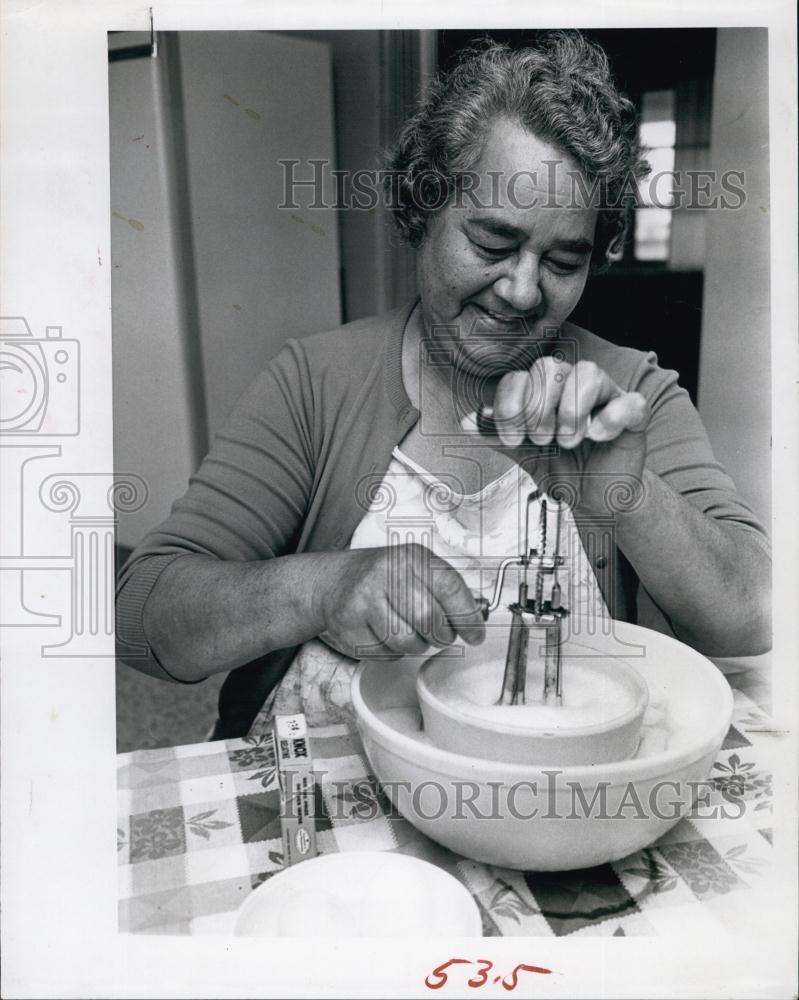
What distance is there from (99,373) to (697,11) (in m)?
0.45

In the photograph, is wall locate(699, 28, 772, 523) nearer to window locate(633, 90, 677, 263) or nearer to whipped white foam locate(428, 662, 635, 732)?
window locate(633, 90, 677, 263)

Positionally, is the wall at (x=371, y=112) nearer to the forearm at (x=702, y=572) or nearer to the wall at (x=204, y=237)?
the wall at (x=204, y=237)

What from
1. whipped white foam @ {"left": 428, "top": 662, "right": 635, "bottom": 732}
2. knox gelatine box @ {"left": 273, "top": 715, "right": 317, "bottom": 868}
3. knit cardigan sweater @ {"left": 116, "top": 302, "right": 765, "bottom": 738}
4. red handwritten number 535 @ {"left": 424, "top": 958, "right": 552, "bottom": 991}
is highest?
knit cardigan sweater @ {"left": 116, "top": 302, "right": 765, "bottom": 738}

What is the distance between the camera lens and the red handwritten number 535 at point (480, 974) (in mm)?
522

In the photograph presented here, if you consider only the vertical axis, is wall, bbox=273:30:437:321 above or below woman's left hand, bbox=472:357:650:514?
above

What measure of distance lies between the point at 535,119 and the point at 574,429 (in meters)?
0.20

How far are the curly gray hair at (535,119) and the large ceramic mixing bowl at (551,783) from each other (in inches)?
11.6

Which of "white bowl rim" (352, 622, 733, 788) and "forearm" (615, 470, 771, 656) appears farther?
"forearm" (615, 470, 771, 656)

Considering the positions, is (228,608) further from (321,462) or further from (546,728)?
(546,728)

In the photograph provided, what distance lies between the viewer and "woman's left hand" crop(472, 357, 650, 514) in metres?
0.48

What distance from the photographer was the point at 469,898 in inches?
19.4

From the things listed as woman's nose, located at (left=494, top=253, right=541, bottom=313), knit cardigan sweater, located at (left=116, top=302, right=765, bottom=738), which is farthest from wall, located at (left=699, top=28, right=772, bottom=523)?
woman's nose, located at (left=494, top=253, right=541, bottom=313)

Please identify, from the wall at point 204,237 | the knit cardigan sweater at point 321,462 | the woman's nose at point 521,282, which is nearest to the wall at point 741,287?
the knit cardigan sweater at point 321,462

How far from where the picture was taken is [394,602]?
522mm
